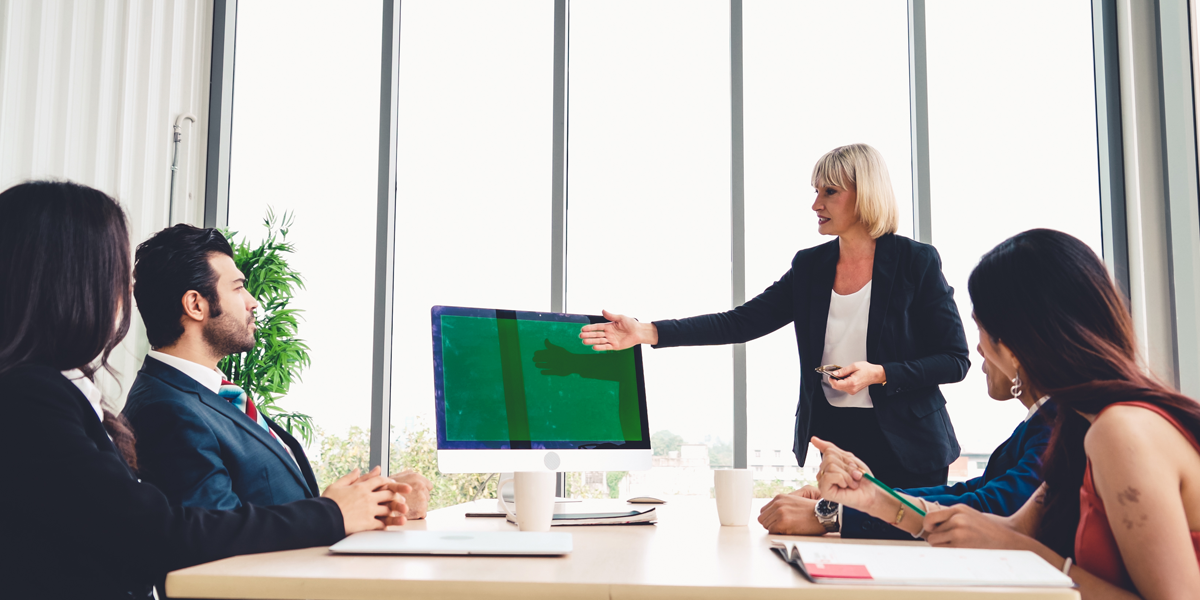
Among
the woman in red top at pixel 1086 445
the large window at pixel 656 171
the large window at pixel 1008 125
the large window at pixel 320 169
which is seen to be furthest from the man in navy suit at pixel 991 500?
the large window at pixel 320 169

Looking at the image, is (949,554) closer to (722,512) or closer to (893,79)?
Result: (722,512)

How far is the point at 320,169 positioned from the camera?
12.7 feet

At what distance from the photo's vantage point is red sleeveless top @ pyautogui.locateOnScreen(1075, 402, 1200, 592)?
1.01 m

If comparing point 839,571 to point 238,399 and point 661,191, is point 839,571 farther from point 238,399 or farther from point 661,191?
point 661,191

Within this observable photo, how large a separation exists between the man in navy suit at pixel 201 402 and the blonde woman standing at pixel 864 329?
0.75 meters

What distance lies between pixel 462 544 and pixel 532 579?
225 mm

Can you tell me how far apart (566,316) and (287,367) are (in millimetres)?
2117

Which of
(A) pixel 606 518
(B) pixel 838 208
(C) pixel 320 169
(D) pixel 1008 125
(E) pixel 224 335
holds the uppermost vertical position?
(D) pixel 1008 125

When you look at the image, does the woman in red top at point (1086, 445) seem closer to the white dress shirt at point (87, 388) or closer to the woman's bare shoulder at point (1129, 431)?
the woman's bare shoulder at point (1129, 431)

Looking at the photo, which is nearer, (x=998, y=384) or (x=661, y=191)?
(x=998, y=384)

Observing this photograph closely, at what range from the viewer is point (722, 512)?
152 centimetres

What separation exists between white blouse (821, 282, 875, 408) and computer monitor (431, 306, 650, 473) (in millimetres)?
701

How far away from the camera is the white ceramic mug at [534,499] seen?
1.35 m

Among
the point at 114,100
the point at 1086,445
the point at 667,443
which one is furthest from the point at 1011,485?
the point at 114,100
